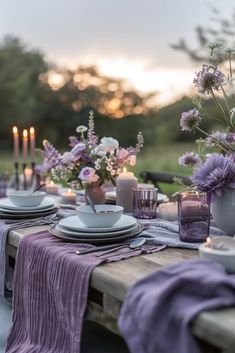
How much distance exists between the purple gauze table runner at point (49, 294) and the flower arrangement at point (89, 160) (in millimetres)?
223

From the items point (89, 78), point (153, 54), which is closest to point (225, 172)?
point (153, 54)

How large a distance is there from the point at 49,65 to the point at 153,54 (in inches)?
163

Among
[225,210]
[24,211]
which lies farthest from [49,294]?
[225,210]

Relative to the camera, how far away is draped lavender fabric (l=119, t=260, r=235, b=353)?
33.7 inches

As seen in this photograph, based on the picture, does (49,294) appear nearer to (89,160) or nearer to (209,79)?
(89,160)

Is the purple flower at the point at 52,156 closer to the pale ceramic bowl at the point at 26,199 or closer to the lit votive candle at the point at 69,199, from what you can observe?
the pale ceramic bowl at the point at 26,199

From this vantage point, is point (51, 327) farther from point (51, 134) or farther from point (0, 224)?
point (51, 134)

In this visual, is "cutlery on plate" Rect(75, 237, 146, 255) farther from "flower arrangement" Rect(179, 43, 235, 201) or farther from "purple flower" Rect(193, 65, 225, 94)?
"purple flower" Rect(193, 65, 225, 94)

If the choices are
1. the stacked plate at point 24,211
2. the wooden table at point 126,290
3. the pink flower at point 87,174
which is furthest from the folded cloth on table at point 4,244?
the wooden table at point 126,290

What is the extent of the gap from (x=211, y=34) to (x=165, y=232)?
4.01 metres

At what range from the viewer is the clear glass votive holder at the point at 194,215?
4.44 feet

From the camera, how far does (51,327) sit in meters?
1.33

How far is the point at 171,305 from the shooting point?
0.88 m

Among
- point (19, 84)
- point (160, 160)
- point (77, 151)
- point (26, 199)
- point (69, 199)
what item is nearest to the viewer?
point (77, 151)
